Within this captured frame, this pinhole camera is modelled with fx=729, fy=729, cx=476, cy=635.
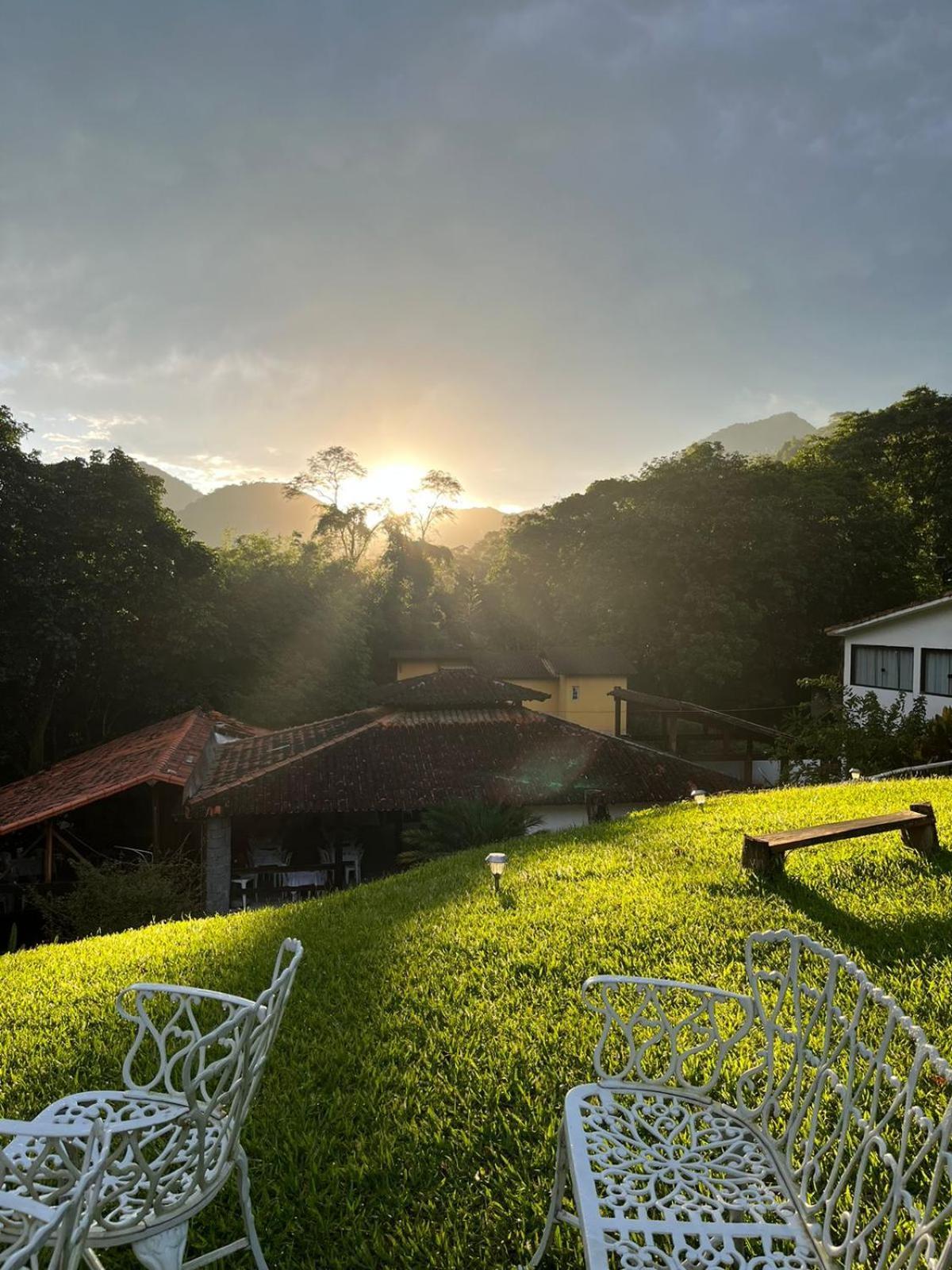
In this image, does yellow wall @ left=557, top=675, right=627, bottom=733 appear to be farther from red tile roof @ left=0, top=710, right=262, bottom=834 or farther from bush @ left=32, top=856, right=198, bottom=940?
bush @ left=32, top=856, right=198, bottom=940

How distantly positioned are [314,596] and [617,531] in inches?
549

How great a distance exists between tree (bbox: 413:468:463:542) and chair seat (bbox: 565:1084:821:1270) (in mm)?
44974

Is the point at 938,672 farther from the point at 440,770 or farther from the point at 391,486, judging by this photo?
the point at 391,486

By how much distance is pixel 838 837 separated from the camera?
5.80 m

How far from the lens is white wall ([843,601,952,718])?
18984 mm

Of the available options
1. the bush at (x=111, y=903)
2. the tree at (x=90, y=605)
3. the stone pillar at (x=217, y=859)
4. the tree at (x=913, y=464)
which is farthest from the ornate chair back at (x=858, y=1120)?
the tree at (x=913, y=464)

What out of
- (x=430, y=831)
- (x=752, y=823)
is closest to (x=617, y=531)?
(x=430, y=831)

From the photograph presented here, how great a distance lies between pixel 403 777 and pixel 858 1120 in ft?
41.7

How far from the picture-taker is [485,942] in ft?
16.8

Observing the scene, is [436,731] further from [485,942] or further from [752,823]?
[485,942]

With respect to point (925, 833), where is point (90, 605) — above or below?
above

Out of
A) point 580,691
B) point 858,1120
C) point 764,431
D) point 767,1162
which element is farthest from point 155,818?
point 764,431

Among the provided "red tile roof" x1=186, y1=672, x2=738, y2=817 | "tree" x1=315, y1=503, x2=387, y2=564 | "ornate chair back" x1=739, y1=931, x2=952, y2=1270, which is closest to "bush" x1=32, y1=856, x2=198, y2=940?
"red tile roof" x1=186, y1=672, x2=738, y2=817

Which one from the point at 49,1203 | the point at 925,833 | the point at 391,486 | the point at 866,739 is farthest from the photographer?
the point at 391,486
